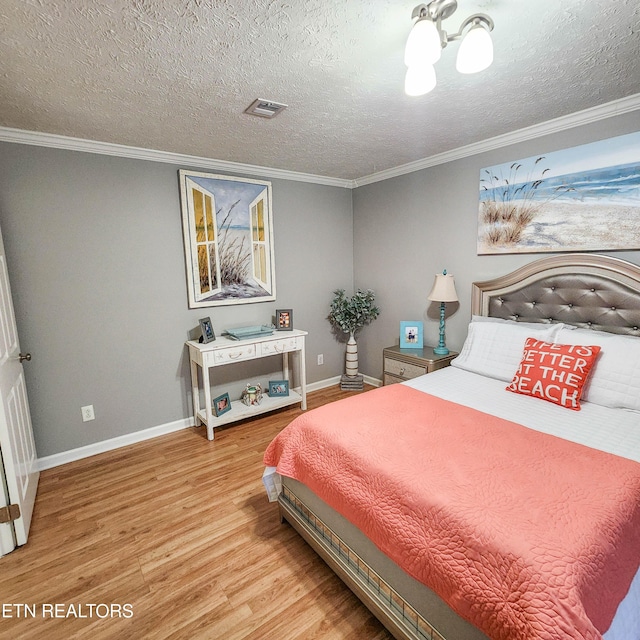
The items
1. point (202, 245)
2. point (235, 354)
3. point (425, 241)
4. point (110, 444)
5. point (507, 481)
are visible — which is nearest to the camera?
point (507, 481)

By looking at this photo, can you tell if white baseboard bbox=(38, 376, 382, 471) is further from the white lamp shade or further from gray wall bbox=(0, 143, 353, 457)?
the white lamp shade

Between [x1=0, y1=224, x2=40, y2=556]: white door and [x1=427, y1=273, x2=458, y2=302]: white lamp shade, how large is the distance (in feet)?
9.69

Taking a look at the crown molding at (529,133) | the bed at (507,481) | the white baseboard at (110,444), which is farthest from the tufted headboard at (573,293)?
the white baseboard at (110,444)

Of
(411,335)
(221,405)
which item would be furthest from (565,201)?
(221,405)

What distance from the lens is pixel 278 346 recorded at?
10.7 ft

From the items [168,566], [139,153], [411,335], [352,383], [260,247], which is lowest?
[168,566]

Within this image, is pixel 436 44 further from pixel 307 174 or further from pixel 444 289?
pixel 307 174

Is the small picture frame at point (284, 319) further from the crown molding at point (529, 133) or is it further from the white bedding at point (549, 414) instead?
the crown molding at point (529, 133)

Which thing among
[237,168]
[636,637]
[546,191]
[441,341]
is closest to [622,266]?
[546,191]

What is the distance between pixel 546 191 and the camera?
8.29ft

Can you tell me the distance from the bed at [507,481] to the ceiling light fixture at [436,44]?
1507 mm

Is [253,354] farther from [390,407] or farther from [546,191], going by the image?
[546,191]

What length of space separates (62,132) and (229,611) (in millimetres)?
2953

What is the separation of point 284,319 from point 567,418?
2395 millimetres
